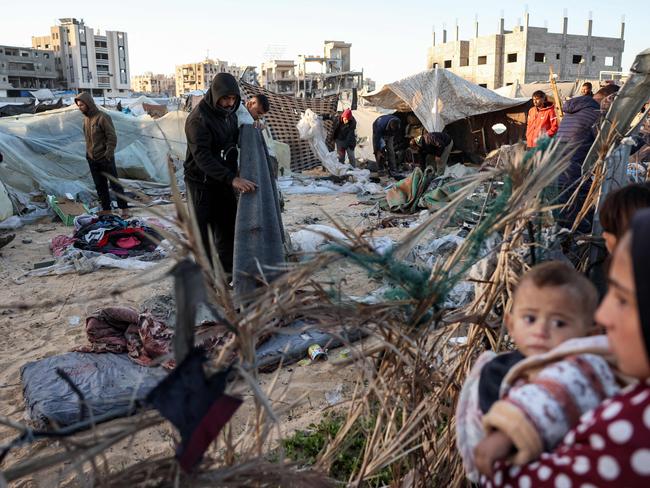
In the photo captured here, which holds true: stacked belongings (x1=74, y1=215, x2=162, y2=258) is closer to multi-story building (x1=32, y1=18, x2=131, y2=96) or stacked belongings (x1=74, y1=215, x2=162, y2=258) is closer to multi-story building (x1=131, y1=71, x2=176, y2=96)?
multi-story building (x1=32, y1=18, x2=131, y2=96)

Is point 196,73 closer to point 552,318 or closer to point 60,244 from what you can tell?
point 60,244

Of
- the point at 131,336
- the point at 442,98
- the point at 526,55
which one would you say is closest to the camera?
the point at 131,336

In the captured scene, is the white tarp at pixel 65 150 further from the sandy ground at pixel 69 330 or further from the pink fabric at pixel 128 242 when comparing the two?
the pink fabric at pixel 128 242

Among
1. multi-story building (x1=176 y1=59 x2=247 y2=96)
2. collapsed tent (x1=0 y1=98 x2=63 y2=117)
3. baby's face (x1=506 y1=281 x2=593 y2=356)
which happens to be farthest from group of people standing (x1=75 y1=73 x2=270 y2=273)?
multi-story building (x1=176 y1=59 x2=247 y2=96)

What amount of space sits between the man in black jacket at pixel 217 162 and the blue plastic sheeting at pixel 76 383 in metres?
1.06

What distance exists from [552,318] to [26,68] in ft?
302

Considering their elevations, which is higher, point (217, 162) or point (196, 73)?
point (196, 73)

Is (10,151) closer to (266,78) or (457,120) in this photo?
(457,120)

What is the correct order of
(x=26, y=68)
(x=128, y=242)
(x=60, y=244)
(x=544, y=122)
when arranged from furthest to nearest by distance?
(x=26, y=68)
(x=544, y=122)
(x=60, y=244)
(x=128, y=242)

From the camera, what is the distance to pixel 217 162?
396 centimetres

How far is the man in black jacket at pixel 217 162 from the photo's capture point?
391cm

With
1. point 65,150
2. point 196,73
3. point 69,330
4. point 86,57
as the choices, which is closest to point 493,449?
point 69,330

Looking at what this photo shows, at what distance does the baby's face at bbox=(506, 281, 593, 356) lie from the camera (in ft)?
3.67

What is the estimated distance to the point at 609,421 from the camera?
0.84 m
